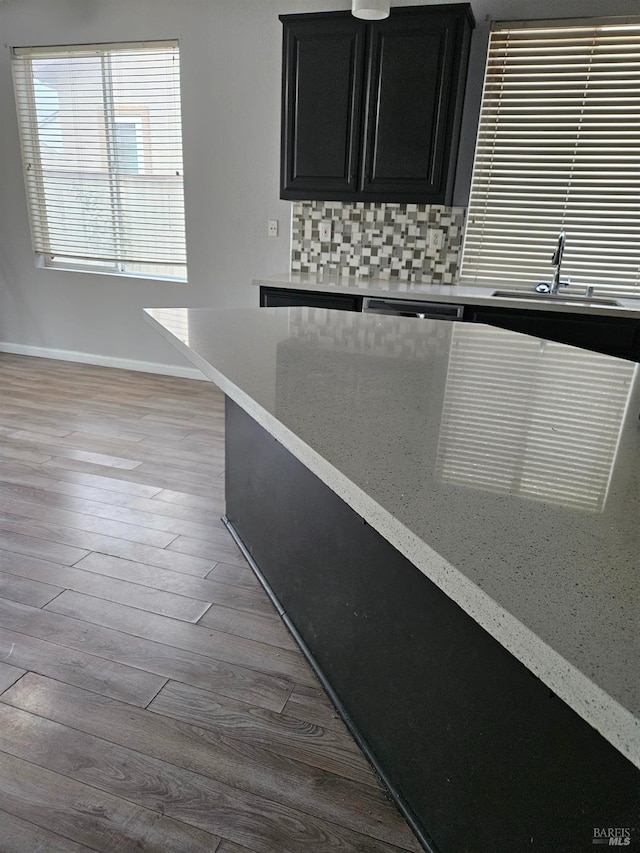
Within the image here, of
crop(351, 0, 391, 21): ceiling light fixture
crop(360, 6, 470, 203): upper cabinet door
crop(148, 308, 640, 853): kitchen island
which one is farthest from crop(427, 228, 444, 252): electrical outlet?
crop(148, 308, 640, 853): kitchen island

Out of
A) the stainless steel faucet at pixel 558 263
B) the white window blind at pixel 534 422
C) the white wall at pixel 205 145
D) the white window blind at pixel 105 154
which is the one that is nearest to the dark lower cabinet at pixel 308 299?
the white wall at pixel 205 145

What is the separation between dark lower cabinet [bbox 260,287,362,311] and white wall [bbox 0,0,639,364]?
716mm

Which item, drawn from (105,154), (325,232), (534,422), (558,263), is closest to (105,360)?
(105,154)

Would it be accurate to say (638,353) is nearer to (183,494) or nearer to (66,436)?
(183,494)

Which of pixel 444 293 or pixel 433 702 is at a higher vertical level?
pixel 444 293

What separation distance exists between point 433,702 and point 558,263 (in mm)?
2876

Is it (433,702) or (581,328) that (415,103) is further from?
(433,702)

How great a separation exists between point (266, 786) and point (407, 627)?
544 millimetres

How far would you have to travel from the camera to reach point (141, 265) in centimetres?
466

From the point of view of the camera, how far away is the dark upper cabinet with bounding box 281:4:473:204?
305cm

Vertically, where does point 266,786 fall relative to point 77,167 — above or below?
below

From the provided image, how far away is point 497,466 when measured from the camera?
0.93 metres

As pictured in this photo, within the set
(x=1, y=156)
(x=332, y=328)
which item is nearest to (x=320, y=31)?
(x=332, y=328)
